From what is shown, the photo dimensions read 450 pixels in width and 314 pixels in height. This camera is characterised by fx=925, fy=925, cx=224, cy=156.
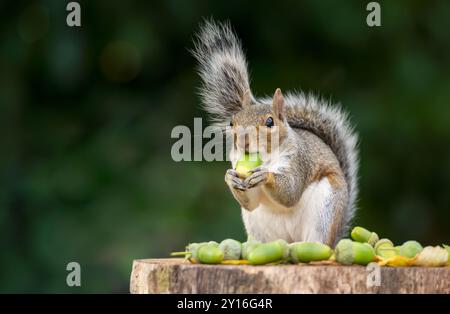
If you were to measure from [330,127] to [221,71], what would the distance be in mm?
472

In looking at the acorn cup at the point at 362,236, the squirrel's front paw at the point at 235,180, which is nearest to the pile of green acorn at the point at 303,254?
the squirrel's front paw at the point at 235,180

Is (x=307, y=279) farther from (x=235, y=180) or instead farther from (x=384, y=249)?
(x=235, y=180)

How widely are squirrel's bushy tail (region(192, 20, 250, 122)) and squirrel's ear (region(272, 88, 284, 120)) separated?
27 cm

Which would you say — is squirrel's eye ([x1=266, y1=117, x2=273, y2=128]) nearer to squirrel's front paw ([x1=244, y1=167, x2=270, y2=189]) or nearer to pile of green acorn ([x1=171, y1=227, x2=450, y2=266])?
squirrel's front paw ([x1=244, y1=167, x2=270, y2=189])

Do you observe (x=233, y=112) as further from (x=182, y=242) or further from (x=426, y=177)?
(x=426, y=177)

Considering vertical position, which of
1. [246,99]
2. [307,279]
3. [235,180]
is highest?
[246,99]

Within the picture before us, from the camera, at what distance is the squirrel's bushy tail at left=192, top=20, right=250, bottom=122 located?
339 cm

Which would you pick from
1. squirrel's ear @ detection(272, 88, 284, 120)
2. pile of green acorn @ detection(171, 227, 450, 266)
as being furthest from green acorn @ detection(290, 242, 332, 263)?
squirrel's ear @ detection(272, 88, 284, 120)

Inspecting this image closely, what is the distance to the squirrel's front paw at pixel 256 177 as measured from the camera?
2.96m

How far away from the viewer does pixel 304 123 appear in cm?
349

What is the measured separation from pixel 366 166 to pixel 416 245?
100 inches

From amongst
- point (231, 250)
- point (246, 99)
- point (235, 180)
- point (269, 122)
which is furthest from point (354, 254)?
point (246, 99)

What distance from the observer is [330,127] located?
3.51 m

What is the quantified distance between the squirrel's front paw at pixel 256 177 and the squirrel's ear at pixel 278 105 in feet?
0.68
